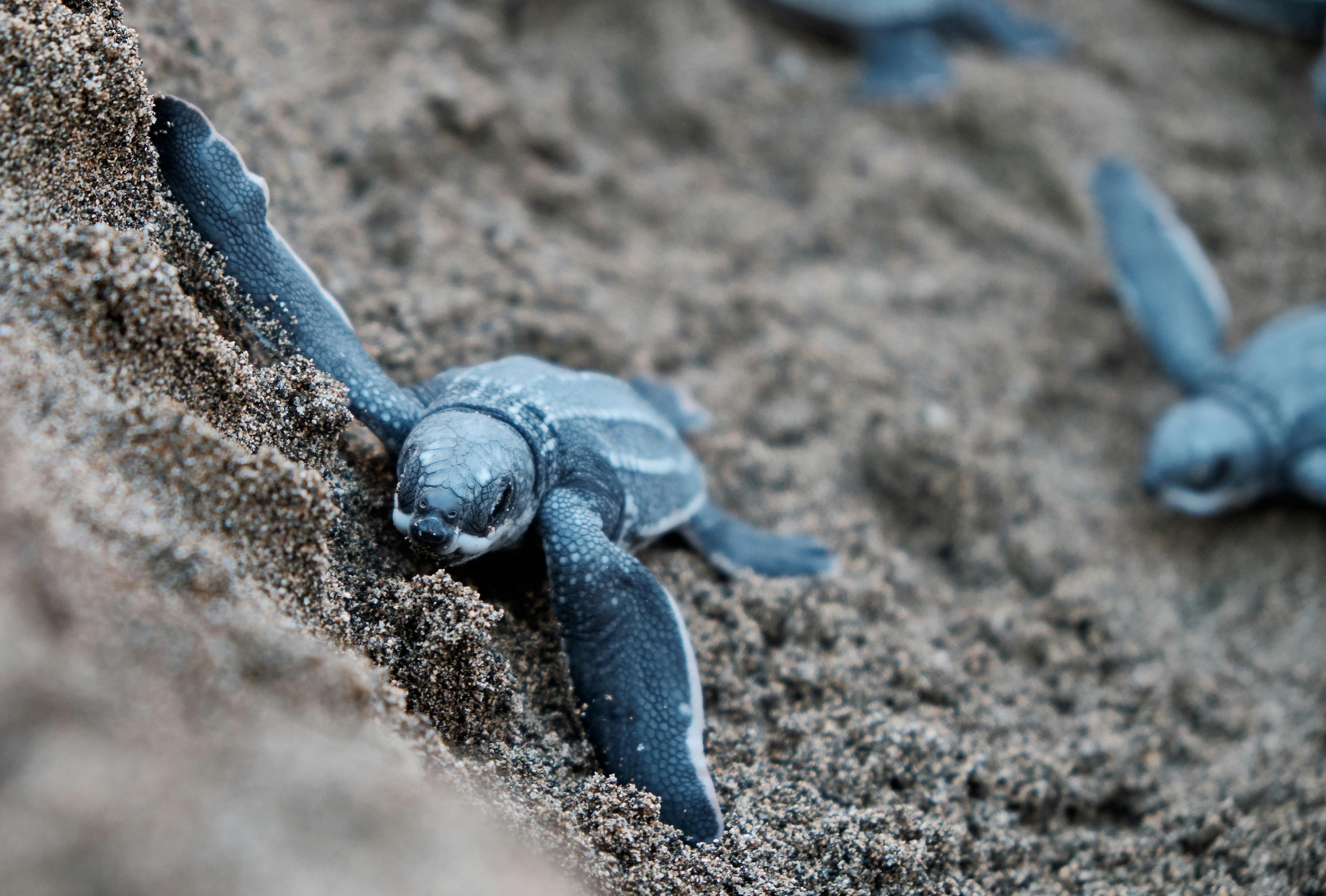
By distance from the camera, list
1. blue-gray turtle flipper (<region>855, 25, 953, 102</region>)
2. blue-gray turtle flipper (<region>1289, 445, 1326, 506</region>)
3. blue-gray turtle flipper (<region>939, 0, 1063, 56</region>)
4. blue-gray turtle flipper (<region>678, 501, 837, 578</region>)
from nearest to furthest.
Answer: blue-gray turtle flipper (<region>678, 501, 837, 578</region>) < blue-gray turtle flipper (<region>1289, 445, 1326, 506</region>) < blue-gray turtle flipper (<region>855, 25, 953, 102</region>) < blue-gray turtle flipper (<region>939, 0, 1063, 56</region>)

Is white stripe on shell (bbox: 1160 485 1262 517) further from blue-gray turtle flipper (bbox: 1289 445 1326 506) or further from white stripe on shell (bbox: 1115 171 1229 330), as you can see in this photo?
white stripe on shell (bbox: 1115 171 1229 330)

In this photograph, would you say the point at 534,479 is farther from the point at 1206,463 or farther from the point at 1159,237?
the point at 1159,237

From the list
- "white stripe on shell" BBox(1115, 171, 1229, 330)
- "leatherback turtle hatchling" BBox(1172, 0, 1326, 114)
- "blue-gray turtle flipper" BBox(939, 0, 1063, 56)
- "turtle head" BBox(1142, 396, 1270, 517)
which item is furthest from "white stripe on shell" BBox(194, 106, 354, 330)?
"leatherback turtle hatchling" BBox(1172, 0, 1326, 114)

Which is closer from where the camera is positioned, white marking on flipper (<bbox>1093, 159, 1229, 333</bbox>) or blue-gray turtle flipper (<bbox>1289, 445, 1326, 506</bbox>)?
blue-gray turtle flipper (<bbox>1289, 445, 1326, 506</bbox>)

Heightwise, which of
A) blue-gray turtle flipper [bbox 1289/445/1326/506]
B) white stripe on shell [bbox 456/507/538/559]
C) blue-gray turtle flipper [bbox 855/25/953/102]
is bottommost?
blue-gray turtle flipper [bbox 1289/445/1326/506]

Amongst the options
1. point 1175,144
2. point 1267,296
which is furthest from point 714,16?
point 1267,296

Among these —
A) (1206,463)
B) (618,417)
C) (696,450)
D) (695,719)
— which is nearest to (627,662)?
(695,719)

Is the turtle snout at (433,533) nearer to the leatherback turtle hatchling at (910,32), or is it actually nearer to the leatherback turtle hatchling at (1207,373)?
the leatherback turtle hatchling at (1207,373)
